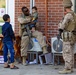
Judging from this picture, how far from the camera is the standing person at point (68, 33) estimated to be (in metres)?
9.63

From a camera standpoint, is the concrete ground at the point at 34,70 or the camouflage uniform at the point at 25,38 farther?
the camouflage uniform at the point at 25,38

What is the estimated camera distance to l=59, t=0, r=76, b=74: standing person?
31.6ft

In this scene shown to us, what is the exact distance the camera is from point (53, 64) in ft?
36.7

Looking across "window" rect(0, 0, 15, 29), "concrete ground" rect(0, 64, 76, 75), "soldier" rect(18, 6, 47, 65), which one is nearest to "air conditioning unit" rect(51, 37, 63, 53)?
"soldier" rect(18, 6, 47, 65)

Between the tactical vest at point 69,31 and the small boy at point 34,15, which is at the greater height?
the small boy at point 34,15

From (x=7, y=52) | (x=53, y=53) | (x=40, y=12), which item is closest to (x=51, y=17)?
(x=40, y=12)

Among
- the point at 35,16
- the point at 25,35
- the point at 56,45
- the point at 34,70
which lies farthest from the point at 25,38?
the point at 34,70

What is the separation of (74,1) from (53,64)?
82.2 inches

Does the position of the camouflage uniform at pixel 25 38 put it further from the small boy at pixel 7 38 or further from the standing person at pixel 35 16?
the small boy at pixel 7 38

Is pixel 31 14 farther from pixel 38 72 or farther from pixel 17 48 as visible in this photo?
pixel 38 72

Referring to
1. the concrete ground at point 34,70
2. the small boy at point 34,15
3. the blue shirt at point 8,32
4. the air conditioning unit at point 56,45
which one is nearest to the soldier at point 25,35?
the small boy at point 34,15

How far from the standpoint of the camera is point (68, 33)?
970cm

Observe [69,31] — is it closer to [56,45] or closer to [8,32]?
[56,45]

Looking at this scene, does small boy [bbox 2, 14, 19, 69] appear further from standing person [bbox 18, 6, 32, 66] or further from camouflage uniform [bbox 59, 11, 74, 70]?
camouflage uniform [bbox 59, 11, 74, 70]
